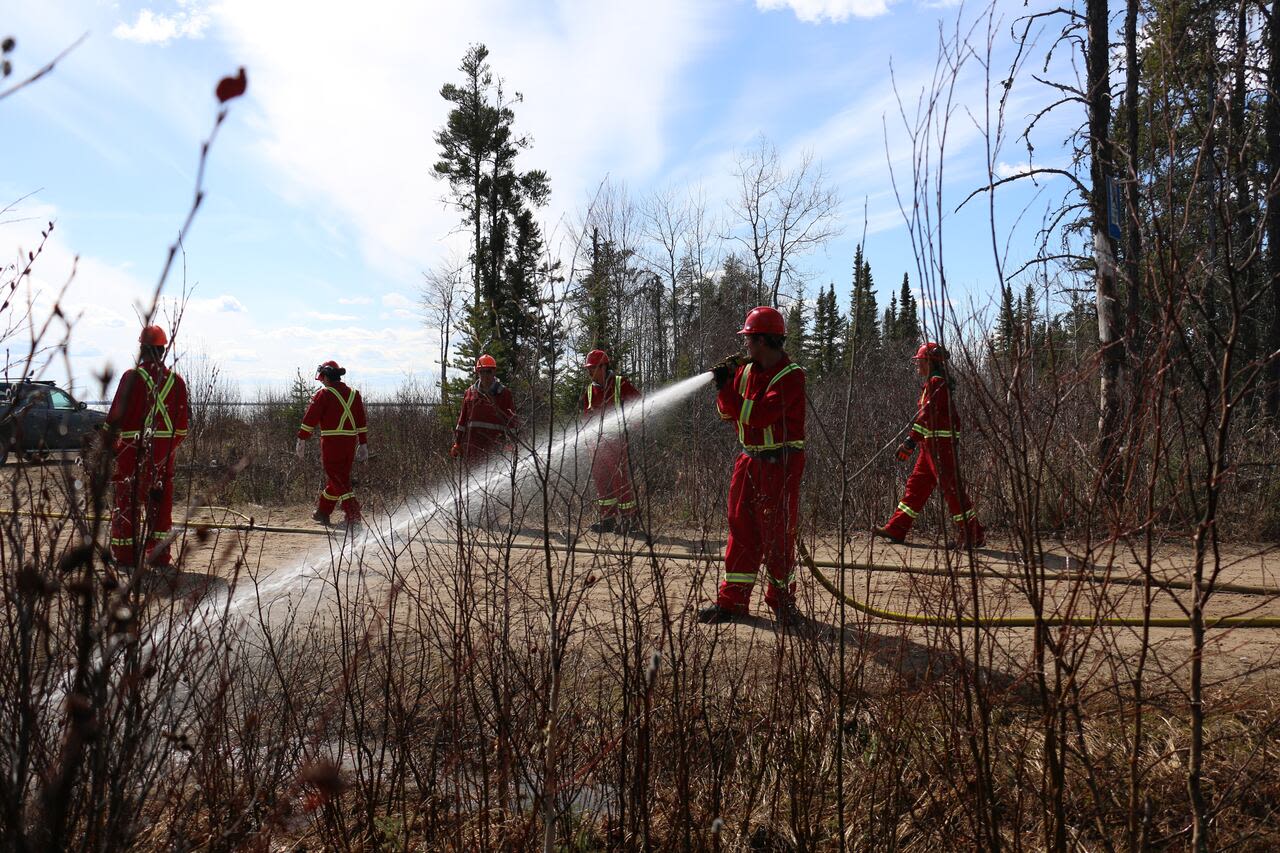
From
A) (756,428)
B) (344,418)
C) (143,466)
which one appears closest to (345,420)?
(344,418)

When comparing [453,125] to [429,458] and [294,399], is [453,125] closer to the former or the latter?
[294,399]

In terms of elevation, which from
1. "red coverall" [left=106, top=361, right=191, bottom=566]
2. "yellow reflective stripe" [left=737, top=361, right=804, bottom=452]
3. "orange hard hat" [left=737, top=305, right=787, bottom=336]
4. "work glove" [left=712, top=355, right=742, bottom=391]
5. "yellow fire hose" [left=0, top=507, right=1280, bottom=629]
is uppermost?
"orange hard hat" [left=737, top=305, right=787, bottom=336]

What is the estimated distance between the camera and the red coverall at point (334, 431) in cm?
1002

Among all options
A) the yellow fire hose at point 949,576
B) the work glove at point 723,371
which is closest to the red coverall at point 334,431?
the yellow fire hose at point 949,576

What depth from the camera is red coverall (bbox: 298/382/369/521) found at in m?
10.0

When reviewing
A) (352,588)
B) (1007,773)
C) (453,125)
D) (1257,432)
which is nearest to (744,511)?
(1007,773)

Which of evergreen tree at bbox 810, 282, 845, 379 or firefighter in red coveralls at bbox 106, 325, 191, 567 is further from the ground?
evergreen tree at bbox 810, 282, 845, 379

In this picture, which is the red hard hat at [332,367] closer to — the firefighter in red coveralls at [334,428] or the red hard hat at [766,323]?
the firefighter in red coveralls at [334,428]

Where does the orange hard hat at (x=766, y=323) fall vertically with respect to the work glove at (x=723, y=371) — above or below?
above

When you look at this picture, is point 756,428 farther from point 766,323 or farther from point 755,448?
point 766,323

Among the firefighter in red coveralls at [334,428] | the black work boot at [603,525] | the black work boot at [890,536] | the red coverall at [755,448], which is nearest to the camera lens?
the black work boot at [603,525]

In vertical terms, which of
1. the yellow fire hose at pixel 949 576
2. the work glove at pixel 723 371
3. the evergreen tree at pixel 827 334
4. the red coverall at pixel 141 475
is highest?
the evergreen tree at pixel 827 334

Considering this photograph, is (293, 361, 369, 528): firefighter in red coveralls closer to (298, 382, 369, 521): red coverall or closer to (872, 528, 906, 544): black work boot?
(298, 382, 369, 521): red coverall

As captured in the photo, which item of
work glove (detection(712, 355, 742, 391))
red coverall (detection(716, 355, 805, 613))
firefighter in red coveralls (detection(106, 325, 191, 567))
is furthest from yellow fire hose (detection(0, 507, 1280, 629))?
work glove (detection(712, 355, 742, 391))
